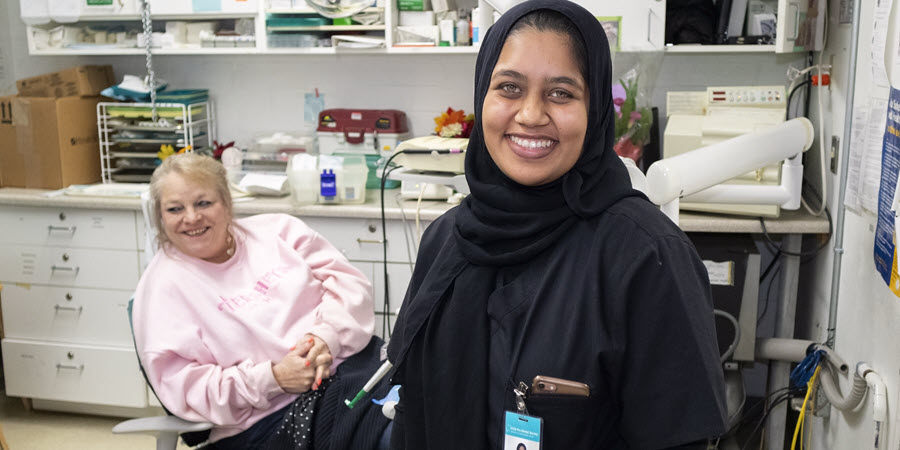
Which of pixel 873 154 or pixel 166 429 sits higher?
pixel 873 154

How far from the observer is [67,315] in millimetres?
3338

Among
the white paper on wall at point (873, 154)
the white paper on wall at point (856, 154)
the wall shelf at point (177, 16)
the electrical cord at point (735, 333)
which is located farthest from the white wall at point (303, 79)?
the white paper on wall at point (873, 154)

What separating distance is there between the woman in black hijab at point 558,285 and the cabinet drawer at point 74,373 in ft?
7.80

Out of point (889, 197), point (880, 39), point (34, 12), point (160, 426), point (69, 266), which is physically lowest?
point (160, 426)

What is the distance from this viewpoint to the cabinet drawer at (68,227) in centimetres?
323

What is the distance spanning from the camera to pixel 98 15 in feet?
11.3

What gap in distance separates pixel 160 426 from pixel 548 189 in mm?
1236

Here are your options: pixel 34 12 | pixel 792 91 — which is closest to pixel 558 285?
pixel 792 91

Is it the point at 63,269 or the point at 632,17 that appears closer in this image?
the point at 632,17

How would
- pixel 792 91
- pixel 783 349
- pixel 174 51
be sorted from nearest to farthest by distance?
pixel 783 349, pixel 792 91, pixel 174 51

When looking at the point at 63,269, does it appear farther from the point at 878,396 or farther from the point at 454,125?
→ the point at 878,396

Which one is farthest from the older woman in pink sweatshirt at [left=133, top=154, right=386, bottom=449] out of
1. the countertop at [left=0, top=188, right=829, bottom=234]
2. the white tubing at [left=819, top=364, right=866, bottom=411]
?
the white tubing at [left=819, top=364, right=866, bottom=411]

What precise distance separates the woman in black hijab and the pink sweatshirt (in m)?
0.92

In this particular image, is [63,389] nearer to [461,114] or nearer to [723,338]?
[461,114]
